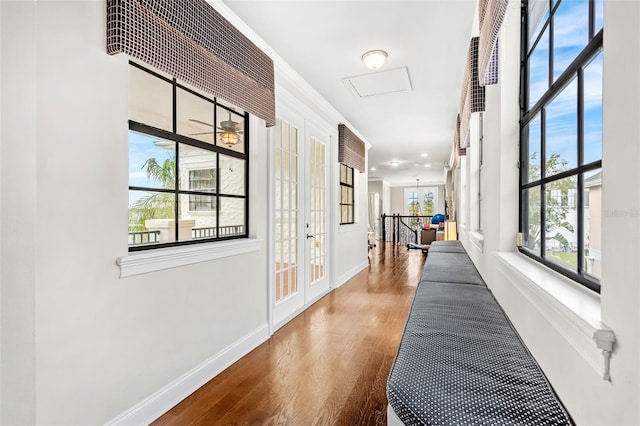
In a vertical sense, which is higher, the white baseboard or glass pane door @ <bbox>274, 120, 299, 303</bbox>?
glass pane door @ <bbox>274, 120, 299, 303</bbox>

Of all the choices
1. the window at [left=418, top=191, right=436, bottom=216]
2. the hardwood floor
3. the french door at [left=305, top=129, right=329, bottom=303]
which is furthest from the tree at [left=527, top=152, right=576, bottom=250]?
the window at [left=418, top=191, right=436, bottom=216]

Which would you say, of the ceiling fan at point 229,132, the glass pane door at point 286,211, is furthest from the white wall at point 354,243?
the ceiling fan at point 229,132

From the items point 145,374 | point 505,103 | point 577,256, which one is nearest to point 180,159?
point 145,374

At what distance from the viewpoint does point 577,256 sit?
1033 millimetres

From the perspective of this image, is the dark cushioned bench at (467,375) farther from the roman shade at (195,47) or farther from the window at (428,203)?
the window at (428,203)

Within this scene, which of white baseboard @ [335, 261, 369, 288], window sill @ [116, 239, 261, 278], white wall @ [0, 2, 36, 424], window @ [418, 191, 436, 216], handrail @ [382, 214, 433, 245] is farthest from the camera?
window @ [418, 191, 436, 216]

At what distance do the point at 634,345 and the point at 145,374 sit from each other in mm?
1917

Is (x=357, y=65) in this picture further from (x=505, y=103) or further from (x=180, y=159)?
(x=180, y=159)

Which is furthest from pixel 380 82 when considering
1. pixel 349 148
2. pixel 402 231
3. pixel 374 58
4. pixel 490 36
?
pixel 402 231

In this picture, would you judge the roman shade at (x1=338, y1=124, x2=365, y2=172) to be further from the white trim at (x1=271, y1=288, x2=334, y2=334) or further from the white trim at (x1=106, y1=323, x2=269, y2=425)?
the white trim at (x1=106, y1=323, x2=269, y2=425)

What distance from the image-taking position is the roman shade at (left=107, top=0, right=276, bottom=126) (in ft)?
4.67

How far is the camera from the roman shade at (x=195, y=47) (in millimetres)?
1423

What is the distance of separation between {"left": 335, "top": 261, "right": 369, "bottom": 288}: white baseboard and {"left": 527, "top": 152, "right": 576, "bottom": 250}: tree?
3387 mm

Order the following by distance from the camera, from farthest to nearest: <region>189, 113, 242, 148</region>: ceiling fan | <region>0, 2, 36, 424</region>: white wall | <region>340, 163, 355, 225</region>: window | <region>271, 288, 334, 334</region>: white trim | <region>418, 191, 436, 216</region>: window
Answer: <region>418, 191, 436, 216</region>: window < <region>340, 163, 355, 225</region>: window < <region>271, 288, 334, 334</region>: white trim < <region>189, 113, 242, 148</region>: ceiling fan < <region>0, 2, 36, 424</region>: white wall
